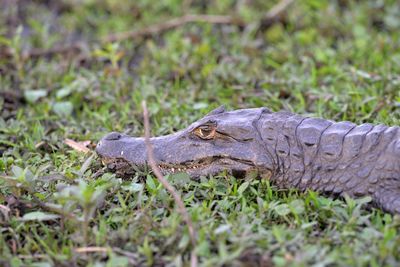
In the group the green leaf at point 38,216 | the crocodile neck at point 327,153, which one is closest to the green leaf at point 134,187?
the green leaf at point 38,216

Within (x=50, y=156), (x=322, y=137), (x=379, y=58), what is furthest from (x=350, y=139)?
(x=379, y=58)

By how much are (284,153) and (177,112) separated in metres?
1.48

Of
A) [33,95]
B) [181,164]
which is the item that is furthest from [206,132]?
[33,95]

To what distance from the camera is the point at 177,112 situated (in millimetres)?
4773

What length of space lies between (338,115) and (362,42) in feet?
5.84

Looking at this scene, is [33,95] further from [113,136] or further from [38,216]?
[38,216]

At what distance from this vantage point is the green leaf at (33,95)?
518 cm

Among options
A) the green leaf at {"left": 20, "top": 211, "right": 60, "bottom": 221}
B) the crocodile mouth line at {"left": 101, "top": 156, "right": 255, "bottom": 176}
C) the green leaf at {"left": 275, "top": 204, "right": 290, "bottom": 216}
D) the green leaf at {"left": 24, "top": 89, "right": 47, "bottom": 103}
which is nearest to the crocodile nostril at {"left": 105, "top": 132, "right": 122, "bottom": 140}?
the crocodile mouth line at {"left": 101, "top": 156, "right": 255, "bottom": 176}

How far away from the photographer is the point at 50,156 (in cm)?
416

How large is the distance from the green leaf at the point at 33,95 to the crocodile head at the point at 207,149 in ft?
5.47

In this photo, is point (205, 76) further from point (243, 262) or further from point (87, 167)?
point (243, 262)

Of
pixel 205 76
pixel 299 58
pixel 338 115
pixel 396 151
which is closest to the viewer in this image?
pixel 396 151

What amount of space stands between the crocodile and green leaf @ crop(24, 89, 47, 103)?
166cm

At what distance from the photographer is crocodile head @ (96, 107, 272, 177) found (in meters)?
3.51
